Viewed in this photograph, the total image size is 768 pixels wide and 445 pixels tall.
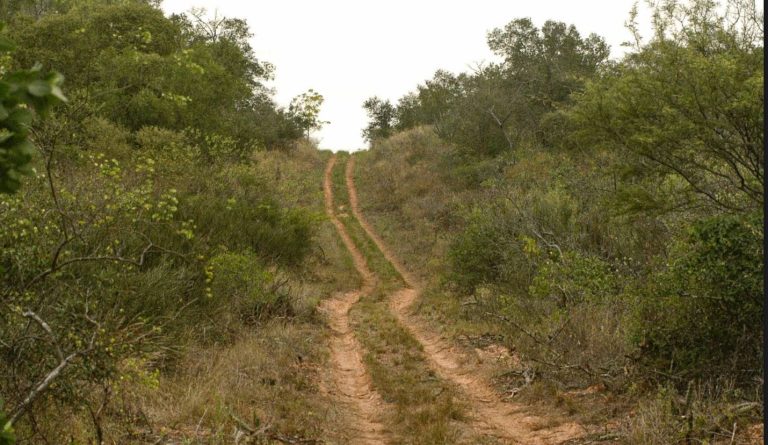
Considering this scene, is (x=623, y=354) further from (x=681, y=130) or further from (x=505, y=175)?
(x=505, y=175)

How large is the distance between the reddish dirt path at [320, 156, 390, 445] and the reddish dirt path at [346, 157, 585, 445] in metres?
1.16

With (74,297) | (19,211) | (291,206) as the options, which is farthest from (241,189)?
(74,297)

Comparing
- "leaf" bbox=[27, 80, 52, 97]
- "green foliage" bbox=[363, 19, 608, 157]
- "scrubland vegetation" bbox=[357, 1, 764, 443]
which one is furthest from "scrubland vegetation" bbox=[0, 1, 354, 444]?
"green foliage" bbox=[363, 19, 608, 157]

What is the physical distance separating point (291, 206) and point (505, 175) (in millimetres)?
7846

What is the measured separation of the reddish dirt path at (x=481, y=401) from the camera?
7.15 metres

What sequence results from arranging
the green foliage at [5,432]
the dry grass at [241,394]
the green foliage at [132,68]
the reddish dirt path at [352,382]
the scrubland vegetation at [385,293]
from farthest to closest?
the green foliage at [132,68], the reddish dirt path at [352,382], the dry grass at [241,394], the scrubland vegetation at [385,293], the green foliage at [5,432]

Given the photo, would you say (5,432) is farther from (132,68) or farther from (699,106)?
(132,68)

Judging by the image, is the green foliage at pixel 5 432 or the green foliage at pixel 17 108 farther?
the green foliage at pixel 5 432

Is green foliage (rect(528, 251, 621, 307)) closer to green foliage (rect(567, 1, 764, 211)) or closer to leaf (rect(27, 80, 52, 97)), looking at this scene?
green foliage (rect(567, 1, 764, 211))

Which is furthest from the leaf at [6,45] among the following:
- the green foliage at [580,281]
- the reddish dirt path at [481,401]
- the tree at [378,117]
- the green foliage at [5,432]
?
the tree at [378,117]

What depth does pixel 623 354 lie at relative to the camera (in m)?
8.02

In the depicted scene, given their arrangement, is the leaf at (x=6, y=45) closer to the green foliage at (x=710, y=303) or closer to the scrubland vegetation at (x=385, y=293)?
the scrubland vegetation at (x=385, y=293)

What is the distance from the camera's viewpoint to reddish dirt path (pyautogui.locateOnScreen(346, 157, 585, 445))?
715 cm

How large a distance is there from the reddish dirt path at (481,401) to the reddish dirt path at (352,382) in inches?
45.6
